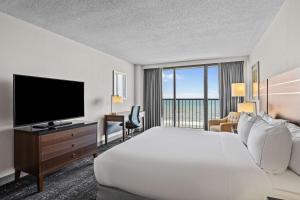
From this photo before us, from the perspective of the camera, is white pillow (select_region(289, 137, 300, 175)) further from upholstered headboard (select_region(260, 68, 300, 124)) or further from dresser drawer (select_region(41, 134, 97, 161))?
dresser drawer (select_region(41, 134, 97, 161))

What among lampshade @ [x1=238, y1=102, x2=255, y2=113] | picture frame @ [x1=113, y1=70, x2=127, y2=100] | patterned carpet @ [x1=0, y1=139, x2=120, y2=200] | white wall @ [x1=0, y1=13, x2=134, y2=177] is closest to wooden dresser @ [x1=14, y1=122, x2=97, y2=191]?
patterned carpet @ [x1=0, y1=139, x2=120, y2=200]

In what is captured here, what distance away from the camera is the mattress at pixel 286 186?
119 centimetres

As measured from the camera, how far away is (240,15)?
2541 mm

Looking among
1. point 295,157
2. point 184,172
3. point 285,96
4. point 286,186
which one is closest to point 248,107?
point 285,96

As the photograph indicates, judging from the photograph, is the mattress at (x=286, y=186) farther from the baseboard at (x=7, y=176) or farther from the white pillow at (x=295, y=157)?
the baseboard at (x=7, y=176)

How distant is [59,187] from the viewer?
2.30m

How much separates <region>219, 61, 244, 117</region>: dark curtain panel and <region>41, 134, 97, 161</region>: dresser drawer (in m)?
4.01

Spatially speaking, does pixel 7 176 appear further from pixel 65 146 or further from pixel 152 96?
pixel 152 96

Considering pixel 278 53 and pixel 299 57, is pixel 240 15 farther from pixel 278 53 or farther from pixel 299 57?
pixel 299 57

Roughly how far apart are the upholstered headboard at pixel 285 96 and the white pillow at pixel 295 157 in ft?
2.10

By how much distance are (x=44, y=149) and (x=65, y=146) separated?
13.7 inches

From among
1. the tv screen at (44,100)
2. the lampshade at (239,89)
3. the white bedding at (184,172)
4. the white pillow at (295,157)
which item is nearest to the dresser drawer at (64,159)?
the tv screen at (44,100)

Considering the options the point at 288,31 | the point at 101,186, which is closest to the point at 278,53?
the point at 288,31

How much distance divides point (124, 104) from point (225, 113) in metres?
3.29
